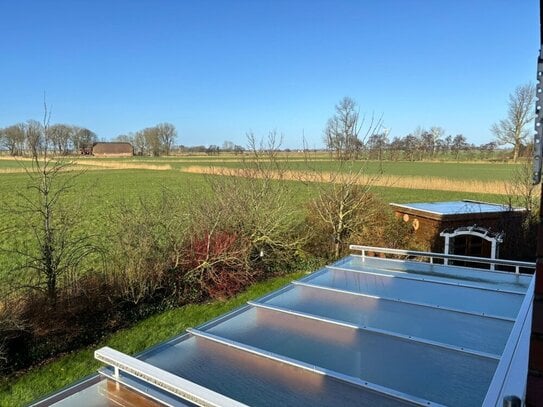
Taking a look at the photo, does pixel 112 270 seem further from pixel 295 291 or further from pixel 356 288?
pixel 356 288

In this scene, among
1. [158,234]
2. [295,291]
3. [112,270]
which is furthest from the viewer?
[158,234]

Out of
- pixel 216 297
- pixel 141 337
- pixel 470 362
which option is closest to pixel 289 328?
pixel 470 362

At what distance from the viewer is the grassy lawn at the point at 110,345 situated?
5191 millimetres

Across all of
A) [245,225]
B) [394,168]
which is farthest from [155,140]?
[245,225]

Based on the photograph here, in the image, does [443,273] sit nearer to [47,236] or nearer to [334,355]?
[334,355]

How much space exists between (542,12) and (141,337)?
694 centimetres

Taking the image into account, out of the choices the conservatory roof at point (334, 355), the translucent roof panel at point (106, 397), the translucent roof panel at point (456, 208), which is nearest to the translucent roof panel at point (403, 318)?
A: the conservatory roof at point (334, 355)

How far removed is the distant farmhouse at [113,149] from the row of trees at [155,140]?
257 centimetres

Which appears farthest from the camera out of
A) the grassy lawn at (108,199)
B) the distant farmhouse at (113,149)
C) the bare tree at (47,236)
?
the distant farmhouse at (113,149)

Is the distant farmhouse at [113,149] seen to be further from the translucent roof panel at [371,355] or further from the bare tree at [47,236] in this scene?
the translucent roof panel at [371,355]

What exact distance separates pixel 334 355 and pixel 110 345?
15.7 feet

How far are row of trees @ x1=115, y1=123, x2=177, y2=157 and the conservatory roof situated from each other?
353 ft

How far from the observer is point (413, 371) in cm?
281

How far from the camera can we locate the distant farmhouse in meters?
106
